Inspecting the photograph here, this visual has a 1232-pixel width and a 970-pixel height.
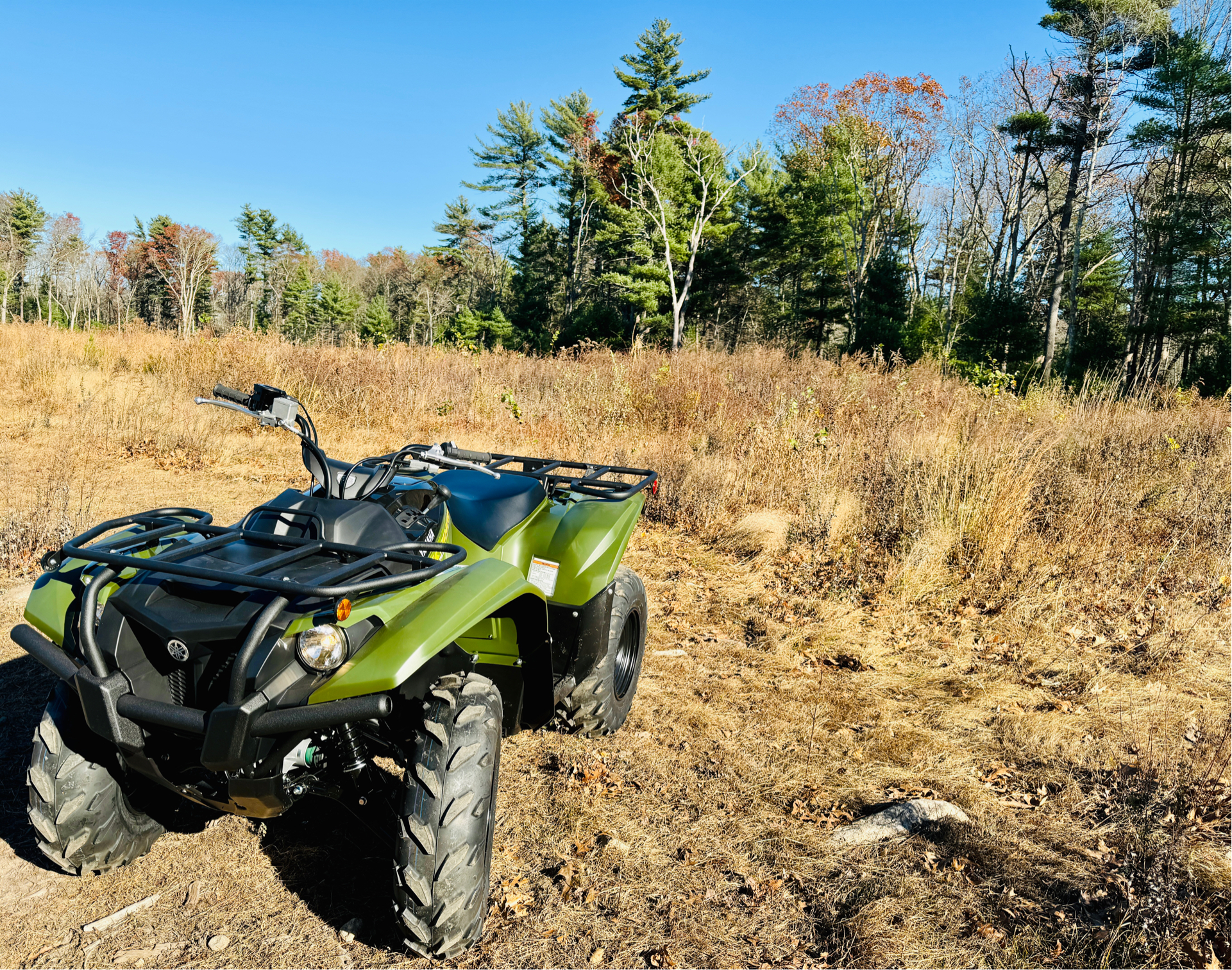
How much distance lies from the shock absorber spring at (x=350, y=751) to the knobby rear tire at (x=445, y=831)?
0.15 m

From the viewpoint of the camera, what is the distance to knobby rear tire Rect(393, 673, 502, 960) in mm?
1953

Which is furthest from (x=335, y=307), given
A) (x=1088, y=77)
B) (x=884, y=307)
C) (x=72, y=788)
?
(x=72, y=788)

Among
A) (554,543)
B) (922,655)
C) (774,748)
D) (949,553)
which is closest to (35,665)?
(554,543)

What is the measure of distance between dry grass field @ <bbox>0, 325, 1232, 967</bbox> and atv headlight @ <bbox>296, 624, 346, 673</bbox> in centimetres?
87

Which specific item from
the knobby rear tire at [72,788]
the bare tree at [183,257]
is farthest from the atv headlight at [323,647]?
the bare tree at [183,257]

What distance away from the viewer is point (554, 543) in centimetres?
306

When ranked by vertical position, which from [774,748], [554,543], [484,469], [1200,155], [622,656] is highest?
[1200,155]

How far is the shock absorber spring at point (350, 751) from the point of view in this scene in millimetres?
2053

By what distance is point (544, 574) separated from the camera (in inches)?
119

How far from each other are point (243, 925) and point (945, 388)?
31.6ft

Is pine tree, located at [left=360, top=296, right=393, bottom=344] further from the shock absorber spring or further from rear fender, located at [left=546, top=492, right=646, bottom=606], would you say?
the shock absorber spring

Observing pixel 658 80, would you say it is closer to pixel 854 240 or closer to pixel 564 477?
pixel 854 240

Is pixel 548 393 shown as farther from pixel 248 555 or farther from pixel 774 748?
pixel 248 555

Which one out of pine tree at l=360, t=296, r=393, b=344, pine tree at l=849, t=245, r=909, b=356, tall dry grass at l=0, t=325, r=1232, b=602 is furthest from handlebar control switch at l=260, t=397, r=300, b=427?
pine tree at l=360, t=296, r=393, b=344
